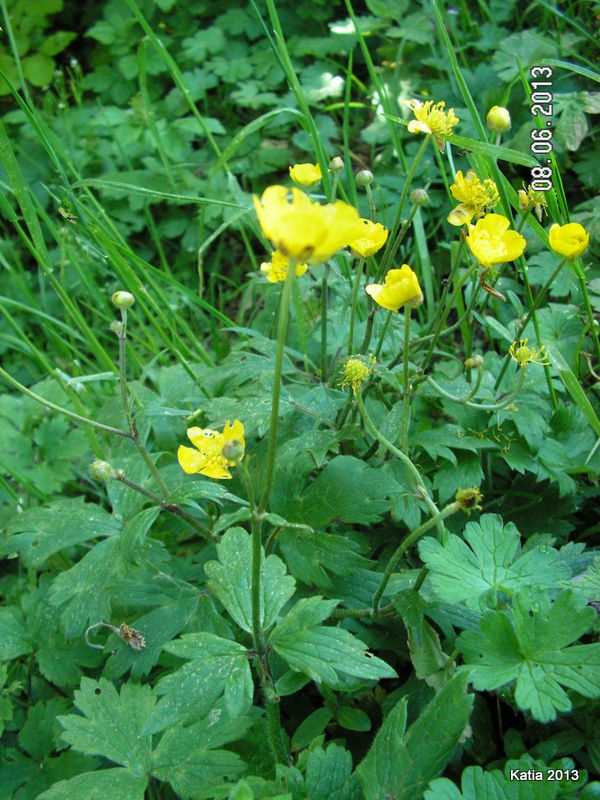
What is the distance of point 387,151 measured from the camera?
253 cm

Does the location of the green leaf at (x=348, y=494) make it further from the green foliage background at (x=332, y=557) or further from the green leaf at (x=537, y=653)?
the green leaf at (x=537, y=653)

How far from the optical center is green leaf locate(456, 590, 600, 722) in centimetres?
94

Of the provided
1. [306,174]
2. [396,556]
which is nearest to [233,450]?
[396,556]

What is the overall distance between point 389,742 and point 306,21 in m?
3.04

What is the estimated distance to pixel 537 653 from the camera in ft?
3.22

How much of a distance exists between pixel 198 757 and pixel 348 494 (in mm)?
513

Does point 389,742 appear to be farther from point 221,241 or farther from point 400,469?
point 221,241

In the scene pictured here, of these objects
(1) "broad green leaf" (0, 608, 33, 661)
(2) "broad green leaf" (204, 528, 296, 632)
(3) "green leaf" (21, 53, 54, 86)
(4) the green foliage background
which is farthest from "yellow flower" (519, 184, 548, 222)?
(3) "green leaf" (21, 53, 54, 86)

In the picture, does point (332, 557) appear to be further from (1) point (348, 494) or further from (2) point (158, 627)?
(2) point (158, 627)

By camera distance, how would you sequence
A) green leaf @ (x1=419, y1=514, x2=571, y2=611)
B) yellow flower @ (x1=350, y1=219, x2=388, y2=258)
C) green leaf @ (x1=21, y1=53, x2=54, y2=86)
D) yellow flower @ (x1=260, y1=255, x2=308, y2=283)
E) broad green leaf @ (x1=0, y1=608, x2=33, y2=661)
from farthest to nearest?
green leaf @ (x1=21, y1=53, x2=54, y2=86) → broad green leaf @ (x1=0, y1=608, x2=33, y2=661) → yellow flower @ (x1=350, y1=219, x2=388, y2=258) → yellow flower @ (x1=260, y1=255, x2=308, y2=283) → green leaf @ (x1=419, y1=514, x2=571, y2=611)

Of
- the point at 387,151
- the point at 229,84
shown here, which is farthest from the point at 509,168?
the point at 229,84

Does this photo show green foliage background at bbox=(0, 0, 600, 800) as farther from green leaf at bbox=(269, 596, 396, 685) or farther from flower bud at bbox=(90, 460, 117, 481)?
flower bud at bbox=(90, 460, 117, 481)

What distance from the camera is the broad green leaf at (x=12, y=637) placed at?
1397mm

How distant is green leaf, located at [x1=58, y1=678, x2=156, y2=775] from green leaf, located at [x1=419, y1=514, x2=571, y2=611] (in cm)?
56
